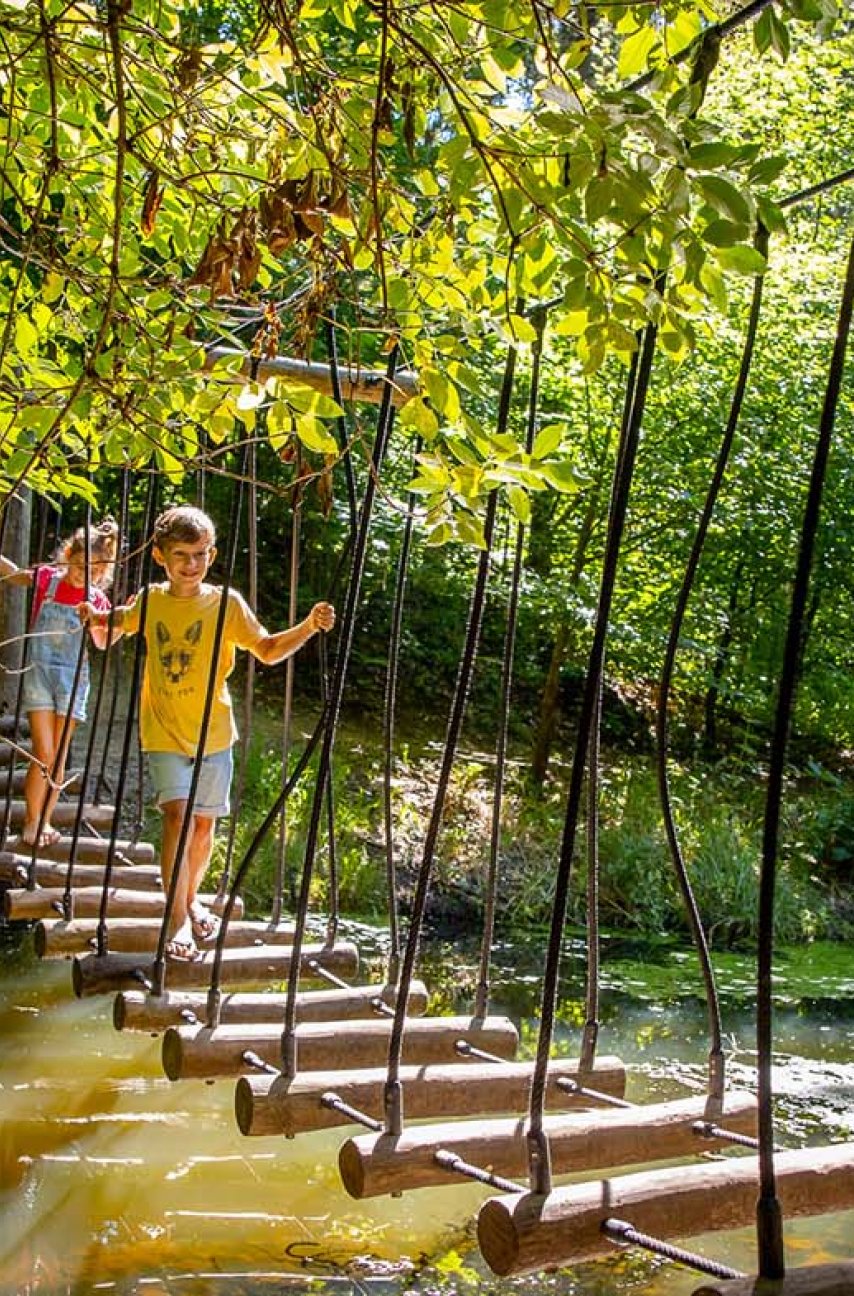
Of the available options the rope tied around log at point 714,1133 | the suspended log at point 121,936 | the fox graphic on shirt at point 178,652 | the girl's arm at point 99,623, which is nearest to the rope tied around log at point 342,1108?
the rope tied around log at point 714,1133

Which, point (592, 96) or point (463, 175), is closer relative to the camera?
point (592, 96)

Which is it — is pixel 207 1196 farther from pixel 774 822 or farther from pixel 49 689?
pixel 49 689

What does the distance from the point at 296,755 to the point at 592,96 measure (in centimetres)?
655

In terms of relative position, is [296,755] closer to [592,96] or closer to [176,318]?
[176,318]

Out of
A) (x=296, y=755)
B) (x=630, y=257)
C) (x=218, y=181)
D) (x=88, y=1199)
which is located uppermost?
(x=218, y=181)

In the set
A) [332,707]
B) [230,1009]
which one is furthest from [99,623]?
[332,707]

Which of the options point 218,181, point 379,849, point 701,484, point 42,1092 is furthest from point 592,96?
point 701,484

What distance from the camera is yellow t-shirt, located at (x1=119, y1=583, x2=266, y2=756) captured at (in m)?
3.88

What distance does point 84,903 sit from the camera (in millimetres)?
3588

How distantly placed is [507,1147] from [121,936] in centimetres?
151

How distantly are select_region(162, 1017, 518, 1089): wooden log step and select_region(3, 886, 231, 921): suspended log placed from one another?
96 centimetres

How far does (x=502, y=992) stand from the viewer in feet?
18.1

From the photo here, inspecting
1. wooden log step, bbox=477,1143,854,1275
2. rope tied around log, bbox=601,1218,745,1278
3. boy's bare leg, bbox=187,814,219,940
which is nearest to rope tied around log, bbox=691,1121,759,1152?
wooden log step, bbox=477,1143,854,1275

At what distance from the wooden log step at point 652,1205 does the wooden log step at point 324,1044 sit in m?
0.84
